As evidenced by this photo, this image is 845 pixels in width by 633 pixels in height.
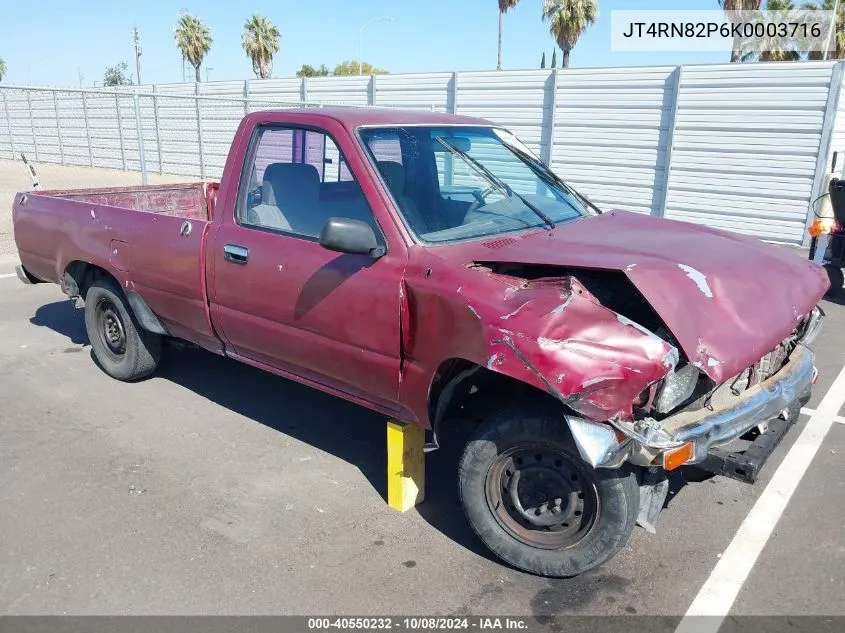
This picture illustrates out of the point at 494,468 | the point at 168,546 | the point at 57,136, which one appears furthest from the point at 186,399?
the point at 57,136

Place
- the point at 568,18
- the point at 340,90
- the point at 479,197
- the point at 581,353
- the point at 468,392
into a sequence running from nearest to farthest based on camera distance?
the point at 581,353
the point at 468,392
the point at 479,197
the point at 340,90
the point at 568,18

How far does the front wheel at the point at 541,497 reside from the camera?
3.00 meters

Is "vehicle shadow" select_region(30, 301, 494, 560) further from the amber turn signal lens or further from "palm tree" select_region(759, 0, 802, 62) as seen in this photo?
"palm tree" select_region(759, 0, 802, 62)

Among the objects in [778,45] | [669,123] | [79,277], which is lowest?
Answer: [79,277]

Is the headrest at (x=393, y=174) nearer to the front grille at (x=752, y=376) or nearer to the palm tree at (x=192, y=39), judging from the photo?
the front grille at (x=752, y=376)

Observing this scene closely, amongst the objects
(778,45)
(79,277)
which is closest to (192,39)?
(778,45)

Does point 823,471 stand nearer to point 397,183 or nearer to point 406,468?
point 406,468

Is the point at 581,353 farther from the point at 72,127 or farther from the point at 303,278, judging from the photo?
the point at 72,127

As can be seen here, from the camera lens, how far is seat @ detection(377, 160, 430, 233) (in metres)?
3.54

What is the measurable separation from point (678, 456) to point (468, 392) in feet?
3.42

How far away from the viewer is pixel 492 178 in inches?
160

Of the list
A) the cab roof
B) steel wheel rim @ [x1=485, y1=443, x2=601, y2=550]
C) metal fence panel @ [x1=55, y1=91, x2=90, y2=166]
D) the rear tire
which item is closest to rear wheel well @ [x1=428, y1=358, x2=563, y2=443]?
steel wheel rim @ [x1=485, y1=443, x2=601, y2=550]

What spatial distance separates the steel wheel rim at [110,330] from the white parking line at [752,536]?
436 cm

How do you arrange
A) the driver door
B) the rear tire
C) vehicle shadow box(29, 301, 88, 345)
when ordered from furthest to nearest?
vehicle shadow box(29, 301, 88, 345)
the rear tire
the driver door
